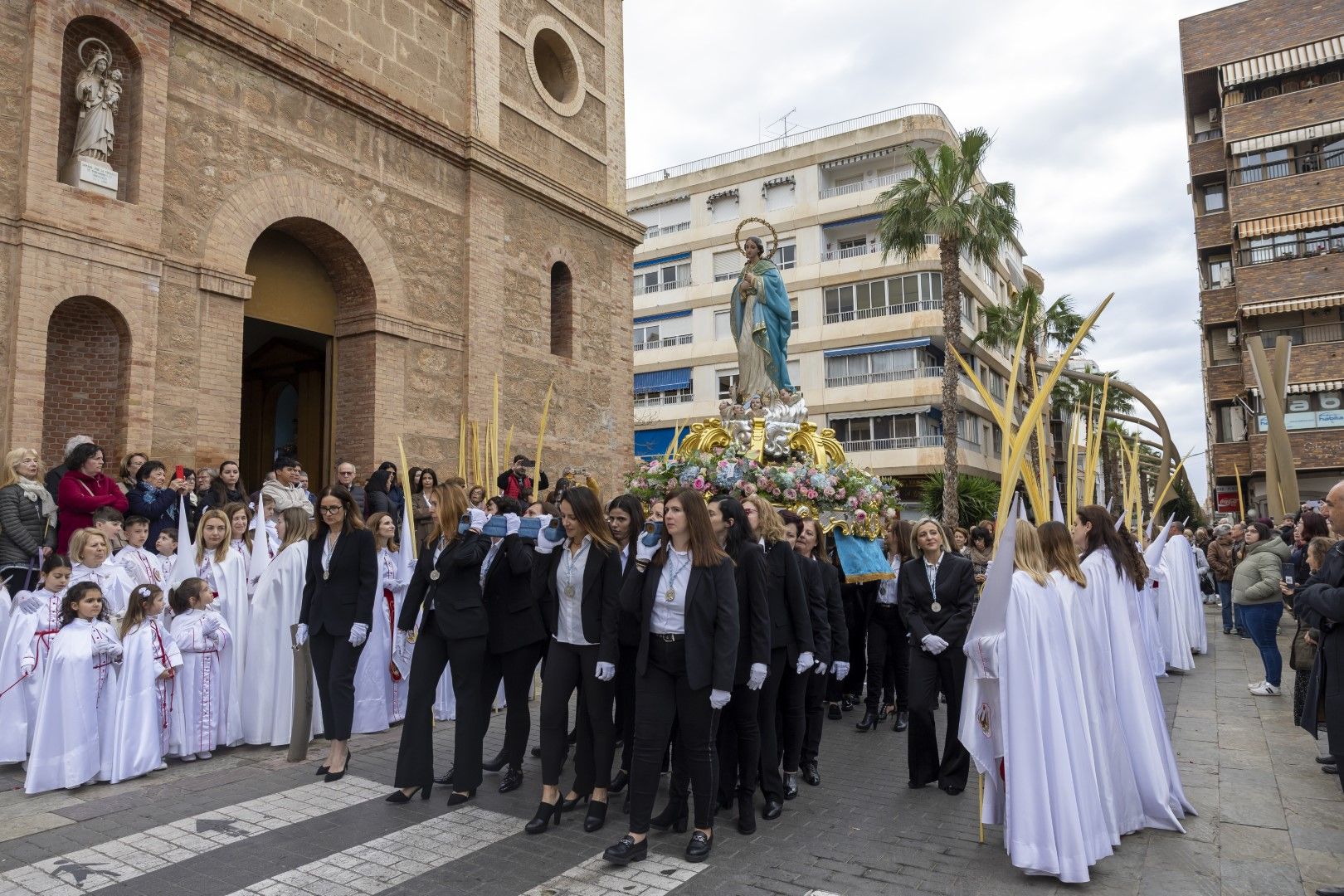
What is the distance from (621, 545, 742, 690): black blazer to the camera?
5.34 m

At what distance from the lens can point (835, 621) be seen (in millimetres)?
7500

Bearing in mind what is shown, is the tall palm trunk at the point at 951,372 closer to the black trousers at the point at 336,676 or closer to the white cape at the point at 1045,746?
the white cape at the point at 1045,746

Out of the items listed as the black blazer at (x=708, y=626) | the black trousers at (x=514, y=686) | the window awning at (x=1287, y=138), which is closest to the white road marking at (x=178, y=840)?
the black trousers at (x=514, y=686)

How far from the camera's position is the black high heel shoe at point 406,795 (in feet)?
20.2

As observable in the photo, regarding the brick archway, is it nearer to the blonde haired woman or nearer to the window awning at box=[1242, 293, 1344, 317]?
the blonde haired woman

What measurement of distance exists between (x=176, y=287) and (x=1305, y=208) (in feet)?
114

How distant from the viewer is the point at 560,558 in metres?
6.22

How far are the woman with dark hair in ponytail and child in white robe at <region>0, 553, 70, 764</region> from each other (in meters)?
7.20

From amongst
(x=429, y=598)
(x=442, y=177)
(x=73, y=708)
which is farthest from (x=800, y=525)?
(x=442, y=177)

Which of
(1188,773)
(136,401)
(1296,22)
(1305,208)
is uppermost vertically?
(1296,22)

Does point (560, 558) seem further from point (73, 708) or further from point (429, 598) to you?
point (73, 708)

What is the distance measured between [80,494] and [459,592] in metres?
4.78

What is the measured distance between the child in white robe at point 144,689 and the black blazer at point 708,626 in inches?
155

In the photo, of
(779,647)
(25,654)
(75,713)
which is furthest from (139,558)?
(779,647)
